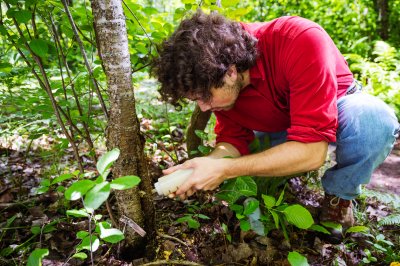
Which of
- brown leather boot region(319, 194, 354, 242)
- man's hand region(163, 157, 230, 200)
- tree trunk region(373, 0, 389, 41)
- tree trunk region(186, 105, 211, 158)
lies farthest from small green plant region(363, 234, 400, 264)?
tree trunk region(373, 0, 389, 41)

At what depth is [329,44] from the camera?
1619mm

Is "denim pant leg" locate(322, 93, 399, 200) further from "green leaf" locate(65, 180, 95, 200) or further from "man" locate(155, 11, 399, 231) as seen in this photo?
"green leaf" locate(65, 180, 95, 200)

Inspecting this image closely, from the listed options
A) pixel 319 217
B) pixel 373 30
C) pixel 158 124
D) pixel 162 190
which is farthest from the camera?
pixel 373 30

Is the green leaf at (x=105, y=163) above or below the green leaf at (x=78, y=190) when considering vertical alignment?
above

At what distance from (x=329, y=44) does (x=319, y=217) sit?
1.02 metres

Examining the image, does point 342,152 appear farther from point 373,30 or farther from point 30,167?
point 373,30

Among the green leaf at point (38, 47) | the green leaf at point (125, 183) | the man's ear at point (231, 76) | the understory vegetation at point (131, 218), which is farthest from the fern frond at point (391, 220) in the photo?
the green leaf at point (38, 47)

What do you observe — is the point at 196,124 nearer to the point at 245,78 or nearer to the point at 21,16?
the point at 245,78

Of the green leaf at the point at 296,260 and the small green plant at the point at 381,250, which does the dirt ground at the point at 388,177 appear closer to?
the small green plant at the point at 381,250

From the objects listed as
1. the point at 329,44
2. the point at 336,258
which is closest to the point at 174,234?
the point at 336,258

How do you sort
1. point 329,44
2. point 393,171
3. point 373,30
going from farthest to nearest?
point 373,30
point 393,171
point 329,44

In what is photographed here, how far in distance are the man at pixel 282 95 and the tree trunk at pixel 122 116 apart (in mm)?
191

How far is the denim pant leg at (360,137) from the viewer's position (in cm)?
174

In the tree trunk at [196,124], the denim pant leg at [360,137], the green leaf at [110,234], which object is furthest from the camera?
the tree trunk at [196,124]
